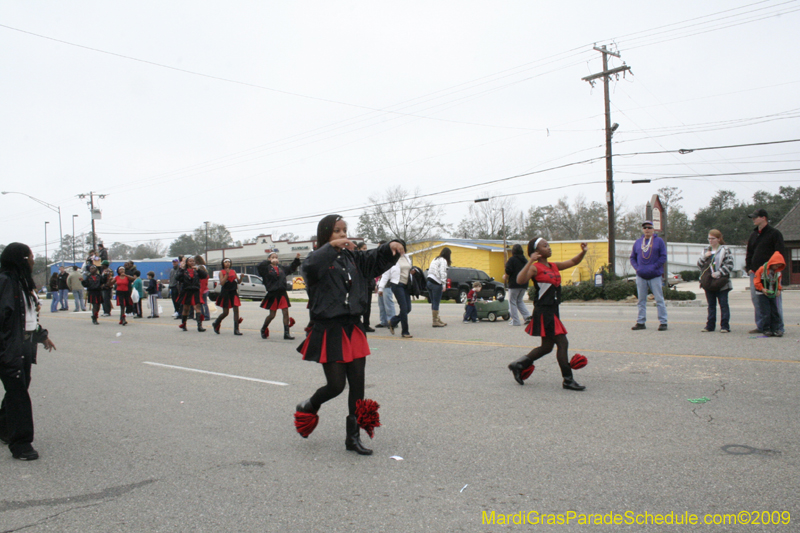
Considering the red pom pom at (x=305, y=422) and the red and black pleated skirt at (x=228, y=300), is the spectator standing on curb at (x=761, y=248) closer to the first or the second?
the red pom pom at (x=305, y=422)

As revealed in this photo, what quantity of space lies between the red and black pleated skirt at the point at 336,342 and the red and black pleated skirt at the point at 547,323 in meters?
2.56

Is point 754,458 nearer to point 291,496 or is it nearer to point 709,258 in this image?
point 291,496

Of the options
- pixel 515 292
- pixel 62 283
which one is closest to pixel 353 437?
pixel 515 292

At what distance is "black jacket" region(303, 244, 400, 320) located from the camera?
439 cm

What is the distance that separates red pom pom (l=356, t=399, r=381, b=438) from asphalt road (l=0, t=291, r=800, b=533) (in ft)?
0.76

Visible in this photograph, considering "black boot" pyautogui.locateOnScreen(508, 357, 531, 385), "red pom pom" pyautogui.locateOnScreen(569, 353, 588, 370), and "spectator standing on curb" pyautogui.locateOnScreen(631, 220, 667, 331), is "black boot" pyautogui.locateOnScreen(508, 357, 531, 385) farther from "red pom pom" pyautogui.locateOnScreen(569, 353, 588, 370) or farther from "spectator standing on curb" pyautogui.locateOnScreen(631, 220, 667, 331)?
"spectator standing on curb" pyautogui.locateOnScreen(631, 220, 667, 331)

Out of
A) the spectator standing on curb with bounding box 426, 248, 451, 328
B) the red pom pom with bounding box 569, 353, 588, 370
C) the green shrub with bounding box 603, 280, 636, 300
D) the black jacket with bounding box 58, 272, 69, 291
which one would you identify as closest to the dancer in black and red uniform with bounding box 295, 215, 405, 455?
the red pom pom with bounding box 569, 353, 588, 370

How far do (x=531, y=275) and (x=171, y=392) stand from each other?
4.46 meters

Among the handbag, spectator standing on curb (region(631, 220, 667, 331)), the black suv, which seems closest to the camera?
the handbag

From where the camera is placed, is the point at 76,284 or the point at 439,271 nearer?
the point at 439,271

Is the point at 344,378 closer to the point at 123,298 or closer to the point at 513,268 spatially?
the point at 513,268

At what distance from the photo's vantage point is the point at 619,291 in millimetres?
21562

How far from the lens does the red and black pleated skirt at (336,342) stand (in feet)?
14.4

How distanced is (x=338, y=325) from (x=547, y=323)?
2.82 metres
